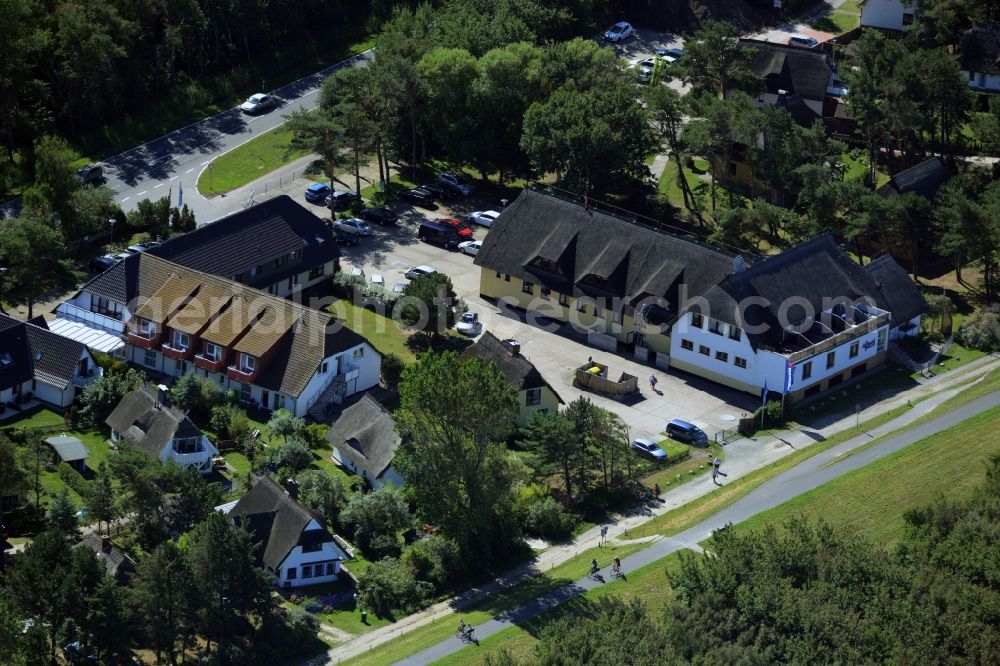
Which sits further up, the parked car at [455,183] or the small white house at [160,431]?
the parked car at [455,183]

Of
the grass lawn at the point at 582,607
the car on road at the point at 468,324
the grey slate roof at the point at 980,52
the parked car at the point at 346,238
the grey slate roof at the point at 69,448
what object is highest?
the grey slate roof at the point at 980,52

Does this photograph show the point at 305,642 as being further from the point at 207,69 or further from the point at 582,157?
the point at 207,69

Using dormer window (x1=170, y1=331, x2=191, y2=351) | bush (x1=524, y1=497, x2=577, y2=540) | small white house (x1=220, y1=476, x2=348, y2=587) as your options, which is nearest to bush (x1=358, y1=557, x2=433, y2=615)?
small white house (x1=220, y1=476, x2=348, y2=587)

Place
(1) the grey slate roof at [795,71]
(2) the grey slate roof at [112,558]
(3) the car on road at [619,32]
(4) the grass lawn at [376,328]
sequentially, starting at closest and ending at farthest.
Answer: (2) the grey slate roof at [112,558]
(4) the grass lawn at [376,328]
(1) the grey slate roof at [795,71]
(3) the car on road at [619,32]

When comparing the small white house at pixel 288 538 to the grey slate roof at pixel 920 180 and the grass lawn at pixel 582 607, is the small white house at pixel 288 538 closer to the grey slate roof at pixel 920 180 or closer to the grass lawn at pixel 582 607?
the grass lawn at pixel 582 607

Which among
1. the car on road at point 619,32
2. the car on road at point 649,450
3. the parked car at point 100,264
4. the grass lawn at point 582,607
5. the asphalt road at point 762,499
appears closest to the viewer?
the grass lawn at point 582,607

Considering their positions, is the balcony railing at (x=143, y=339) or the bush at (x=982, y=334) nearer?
the balcony railing at (x=143, y=339)

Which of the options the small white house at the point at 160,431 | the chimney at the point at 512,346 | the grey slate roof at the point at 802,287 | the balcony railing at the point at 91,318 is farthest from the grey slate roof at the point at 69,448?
the grey slate roof at the point at 802,287
